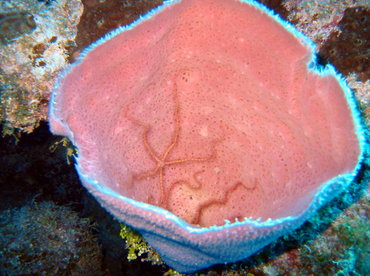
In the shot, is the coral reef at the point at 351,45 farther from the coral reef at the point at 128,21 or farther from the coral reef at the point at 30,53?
the coral reef at the point at 30,53

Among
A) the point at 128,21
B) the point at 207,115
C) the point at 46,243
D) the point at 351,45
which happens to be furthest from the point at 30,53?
the point at 351,45

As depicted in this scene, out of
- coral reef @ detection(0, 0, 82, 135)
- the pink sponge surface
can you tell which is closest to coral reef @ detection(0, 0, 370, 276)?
coral reef @ detection(0, 0, 82, 135)

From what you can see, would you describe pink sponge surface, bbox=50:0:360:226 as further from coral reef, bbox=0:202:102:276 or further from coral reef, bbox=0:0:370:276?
coral reef, bbox=0:202:102:276

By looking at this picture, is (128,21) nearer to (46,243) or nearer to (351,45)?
(351,45)

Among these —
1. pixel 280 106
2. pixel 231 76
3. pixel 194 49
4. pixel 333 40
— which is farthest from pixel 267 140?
pixel 333 40

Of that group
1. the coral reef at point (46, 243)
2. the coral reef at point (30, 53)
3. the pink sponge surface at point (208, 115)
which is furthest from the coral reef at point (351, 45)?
the coral reef at point (46, 243)

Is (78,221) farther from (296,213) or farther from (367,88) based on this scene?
(367,88)
